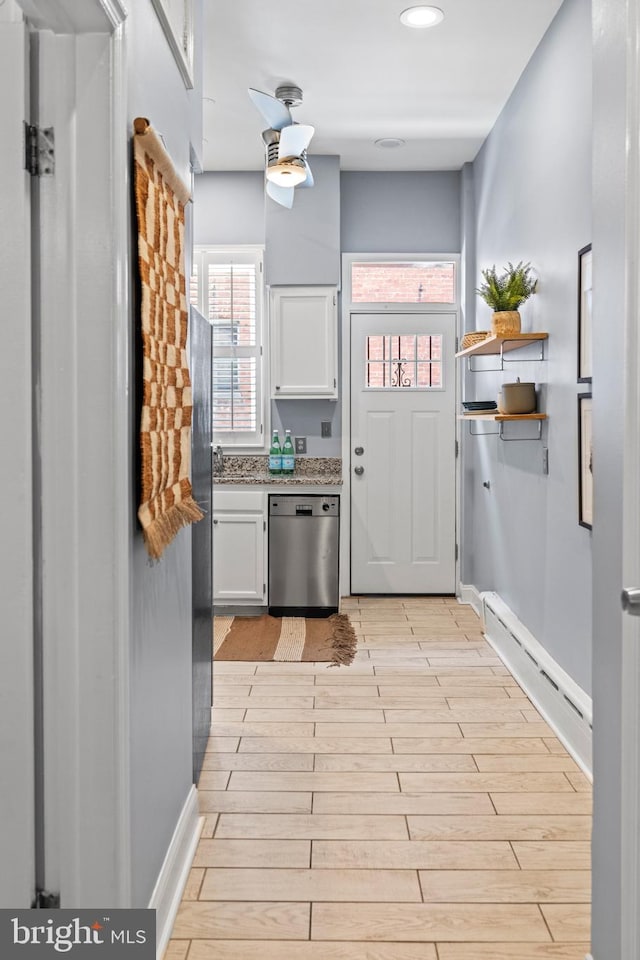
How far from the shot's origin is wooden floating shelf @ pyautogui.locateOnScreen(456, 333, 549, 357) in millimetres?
3525

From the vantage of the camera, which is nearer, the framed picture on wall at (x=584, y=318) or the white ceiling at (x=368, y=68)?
the framed picture on wall at (x=584, y=318)

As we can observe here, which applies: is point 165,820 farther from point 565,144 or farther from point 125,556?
point 565,144

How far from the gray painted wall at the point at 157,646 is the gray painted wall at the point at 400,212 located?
10.7 ft

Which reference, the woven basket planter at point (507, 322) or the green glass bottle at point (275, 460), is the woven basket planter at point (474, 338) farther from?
the green glass bottle at point (275, 460)

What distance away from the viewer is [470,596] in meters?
5.32

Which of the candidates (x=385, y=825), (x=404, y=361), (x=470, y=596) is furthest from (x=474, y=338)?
(x=385, y=825)

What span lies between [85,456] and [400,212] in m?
4.52

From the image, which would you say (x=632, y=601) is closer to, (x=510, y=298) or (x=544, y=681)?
(x=544, y=681)

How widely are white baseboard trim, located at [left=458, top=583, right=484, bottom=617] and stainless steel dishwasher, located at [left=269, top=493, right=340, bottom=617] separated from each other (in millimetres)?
A: 917

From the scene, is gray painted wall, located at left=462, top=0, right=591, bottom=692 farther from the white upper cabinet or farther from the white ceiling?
the white upper cabinet

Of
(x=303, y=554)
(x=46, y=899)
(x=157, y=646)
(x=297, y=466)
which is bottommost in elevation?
(x=46, y=899)

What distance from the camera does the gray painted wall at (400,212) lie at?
5.47m

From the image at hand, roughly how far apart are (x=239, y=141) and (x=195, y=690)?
355 centimetres

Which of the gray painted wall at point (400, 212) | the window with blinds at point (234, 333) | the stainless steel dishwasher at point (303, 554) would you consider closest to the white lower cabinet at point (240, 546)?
the stainless steel dishwasher at point (303, 554)
